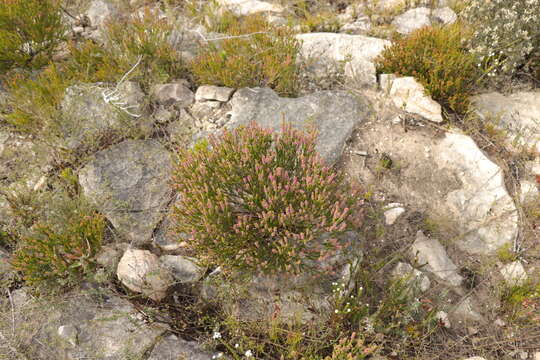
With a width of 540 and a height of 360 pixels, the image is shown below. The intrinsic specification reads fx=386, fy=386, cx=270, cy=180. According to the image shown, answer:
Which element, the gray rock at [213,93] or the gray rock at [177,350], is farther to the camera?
the gray rock at [213,93]

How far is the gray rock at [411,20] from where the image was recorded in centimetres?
583

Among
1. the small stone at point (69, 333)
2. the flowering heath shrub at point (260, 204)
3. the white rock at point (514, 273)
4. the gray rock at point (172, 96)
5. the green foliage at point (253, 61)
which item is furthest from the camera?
the gray rock at point (172, 96)

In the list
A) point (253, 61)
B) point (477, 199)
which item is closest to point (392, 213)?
point (477, 199)

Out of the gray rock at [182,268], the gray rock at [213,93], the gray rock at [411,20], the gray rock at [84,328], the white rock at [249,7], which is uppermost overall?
the white rock at [249,7]

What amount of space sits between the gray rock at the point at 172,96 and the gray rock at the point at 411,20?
11.0ft

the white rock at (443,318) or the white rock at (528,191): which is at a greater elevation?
the white rock at (528,191)

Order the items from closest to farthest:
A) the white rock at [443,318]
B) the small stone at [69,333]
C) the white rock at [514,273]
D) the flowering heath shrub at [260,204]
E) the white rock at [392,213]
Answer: the flowering heath shrub at [260,204]
the small stone at [69,333]
the white rock at [443,318]
the white rock at [514,273]
the white rock at [392,213]

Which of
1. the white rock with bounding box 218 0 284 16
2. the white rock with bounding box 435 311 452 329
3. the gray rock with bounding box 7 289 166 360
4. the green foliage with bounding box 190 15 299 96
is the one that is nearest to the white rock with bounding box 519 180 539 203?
the white rock with bounding box 435 311 452 329

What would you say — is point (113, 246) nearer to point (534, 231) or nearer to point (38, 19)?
point (38, 19)

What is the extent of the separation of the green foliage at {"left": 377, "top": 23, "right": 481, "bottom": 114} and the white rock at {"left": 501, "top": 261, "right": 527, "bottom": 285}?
1.92m

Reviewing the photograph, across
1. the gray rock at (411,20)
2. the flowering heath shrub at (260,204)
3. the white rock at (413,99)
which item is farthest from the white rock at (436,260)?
the gray rock at (411,20)

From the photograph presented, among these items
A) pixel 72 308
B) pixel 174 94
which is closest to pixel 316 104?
pixel 174 94

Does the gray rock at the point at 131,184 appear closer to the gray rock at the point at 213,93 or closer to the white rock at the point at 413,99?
the gray rock at the point at 213,93

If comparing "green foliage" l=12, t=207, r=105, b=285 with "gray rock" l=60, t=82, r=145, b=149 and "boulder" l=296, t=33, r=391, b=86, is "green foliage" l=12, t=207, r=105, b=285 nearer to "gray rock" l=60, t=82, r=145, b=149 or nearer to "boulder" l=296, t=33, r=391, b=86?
"gray rock" l=60, t=82, r=145, b=149
